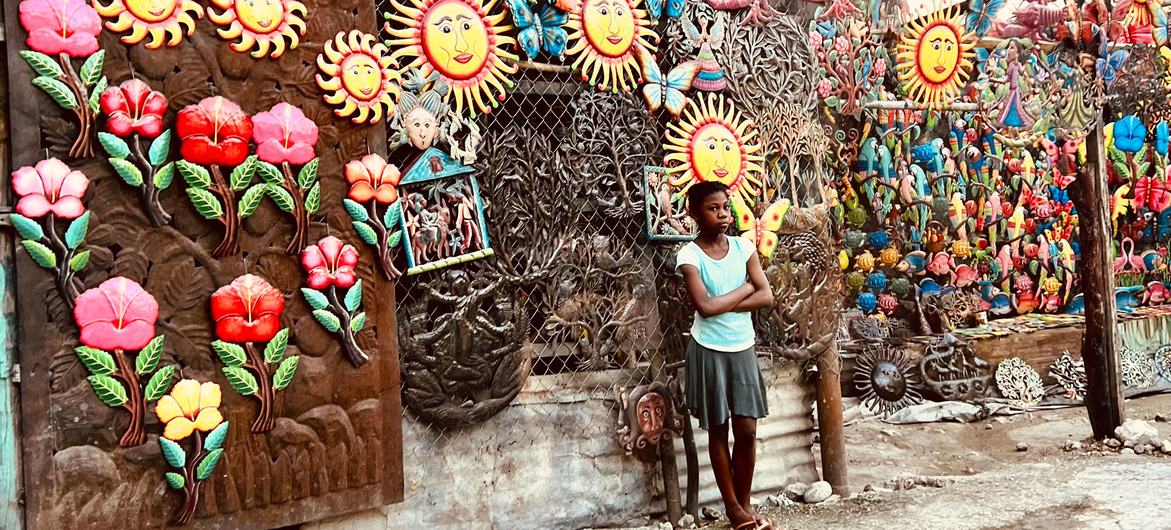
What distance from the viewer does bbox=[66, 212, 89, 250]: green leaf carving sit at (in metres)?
2.79

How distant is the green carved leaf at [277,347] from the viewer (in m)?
3.12

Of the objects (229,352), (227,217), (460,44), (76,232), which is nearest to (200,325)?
(229,352)

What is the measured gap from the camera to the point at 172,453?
9.60ft

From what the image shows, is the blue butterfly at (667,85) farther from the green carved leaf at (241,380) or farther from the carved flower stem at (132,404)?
the carved flower stem at (132,404)

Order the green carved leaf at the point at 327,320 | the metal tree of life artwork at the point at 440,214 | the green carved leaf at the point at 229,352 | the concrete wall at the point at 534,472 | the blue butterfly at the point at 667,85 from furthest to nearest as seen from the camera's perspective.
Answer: the blue butterfly at the point at 667,85, the concrete wall at the point at 534,472, the metal tree of life artwork at the point at 440,214, the green carved leaf at the point at 327,320, the green carved leaf at the point at 229,352

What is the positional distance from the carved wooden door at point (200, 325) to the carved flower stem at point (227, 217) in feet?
0.07

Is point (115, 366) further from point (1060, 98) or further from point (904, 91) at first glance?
point (1060, 98)

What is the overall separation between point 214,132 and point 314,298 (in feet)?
2.17

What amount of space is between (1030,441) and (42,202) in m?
5.87

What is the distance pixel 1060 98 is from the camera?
5633 mm

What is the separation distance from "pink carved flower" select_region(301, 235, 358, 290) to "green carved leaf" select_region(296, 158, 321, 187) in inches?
8.3

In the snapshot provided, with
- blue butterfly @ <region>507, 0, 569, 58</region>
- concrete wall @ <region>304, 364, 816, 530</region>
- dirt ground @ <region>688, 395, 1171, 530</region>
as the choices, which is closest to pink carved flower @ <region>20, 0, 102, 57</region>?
blue butterfly @ <region>507, 0, 569, 58</region>

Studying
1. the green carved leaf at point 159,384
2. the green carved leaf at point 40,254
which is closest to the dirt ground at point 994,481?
the green carved leaf at point 159,384

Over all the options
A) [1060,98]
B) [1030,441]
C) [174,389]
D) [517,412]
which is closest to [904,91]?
[1060,98]
